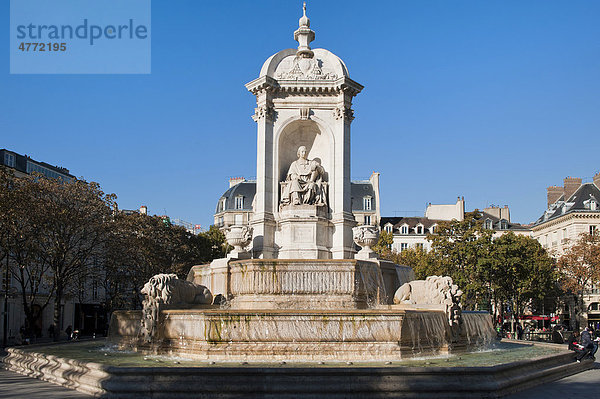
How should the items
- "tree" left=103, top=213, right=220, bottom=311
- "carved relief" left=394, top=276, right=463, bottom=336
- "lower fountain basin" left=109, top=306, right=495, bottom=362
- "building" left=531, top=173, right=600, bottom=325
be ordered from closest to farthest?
"lower fountain basin" left=109, top=306, right=495, bottom=362 < "carved relief" left=394, top=276, right=463, bottom=336 < "tree" left=103, top=213, right=220, bottom=311 < "building" left=531, top=173, right=600, bottom=325

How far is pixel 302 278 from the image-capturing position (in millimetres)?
21328

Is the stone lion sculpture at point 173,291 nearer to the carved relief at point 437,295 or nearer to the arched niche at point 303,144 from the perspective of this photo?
the arched niche at point 303,144

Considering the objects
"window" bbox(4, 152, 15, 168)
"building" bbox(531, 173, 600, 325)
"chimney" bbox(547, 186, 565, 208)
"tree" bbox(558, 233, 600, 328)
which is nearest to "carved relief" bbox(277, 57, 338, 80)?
"window" bbox(4, 152, 15, 168)

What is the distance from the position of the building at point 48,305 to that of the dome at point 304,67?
1156 inches

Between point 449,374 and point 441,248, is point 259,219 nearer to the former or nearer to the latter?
point 449,374

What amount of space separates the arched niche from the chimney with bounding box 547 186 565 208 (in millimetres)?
78235

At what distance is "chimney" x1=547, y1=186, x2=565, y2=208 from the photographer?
96250 mm

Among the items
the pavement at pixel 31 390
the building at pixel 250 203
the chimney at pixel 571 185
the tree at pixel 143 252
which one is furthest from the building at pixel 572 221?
the pavement at pixel 31 390

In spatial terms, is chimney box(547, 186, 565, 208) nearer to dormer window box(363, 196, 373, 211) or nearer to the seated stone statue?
dormer window box(363, 196, 373, 211)

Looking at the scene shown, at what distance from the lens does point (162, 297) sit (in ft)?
65.3

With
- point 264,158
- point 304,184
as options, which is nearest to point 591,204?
point 304,184

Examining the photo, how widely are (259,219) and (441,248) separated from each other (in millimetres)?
37146

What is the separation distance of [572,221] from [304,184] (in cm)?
6577

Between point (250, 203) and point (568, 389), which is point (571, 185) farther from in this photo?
point (568, 389)
